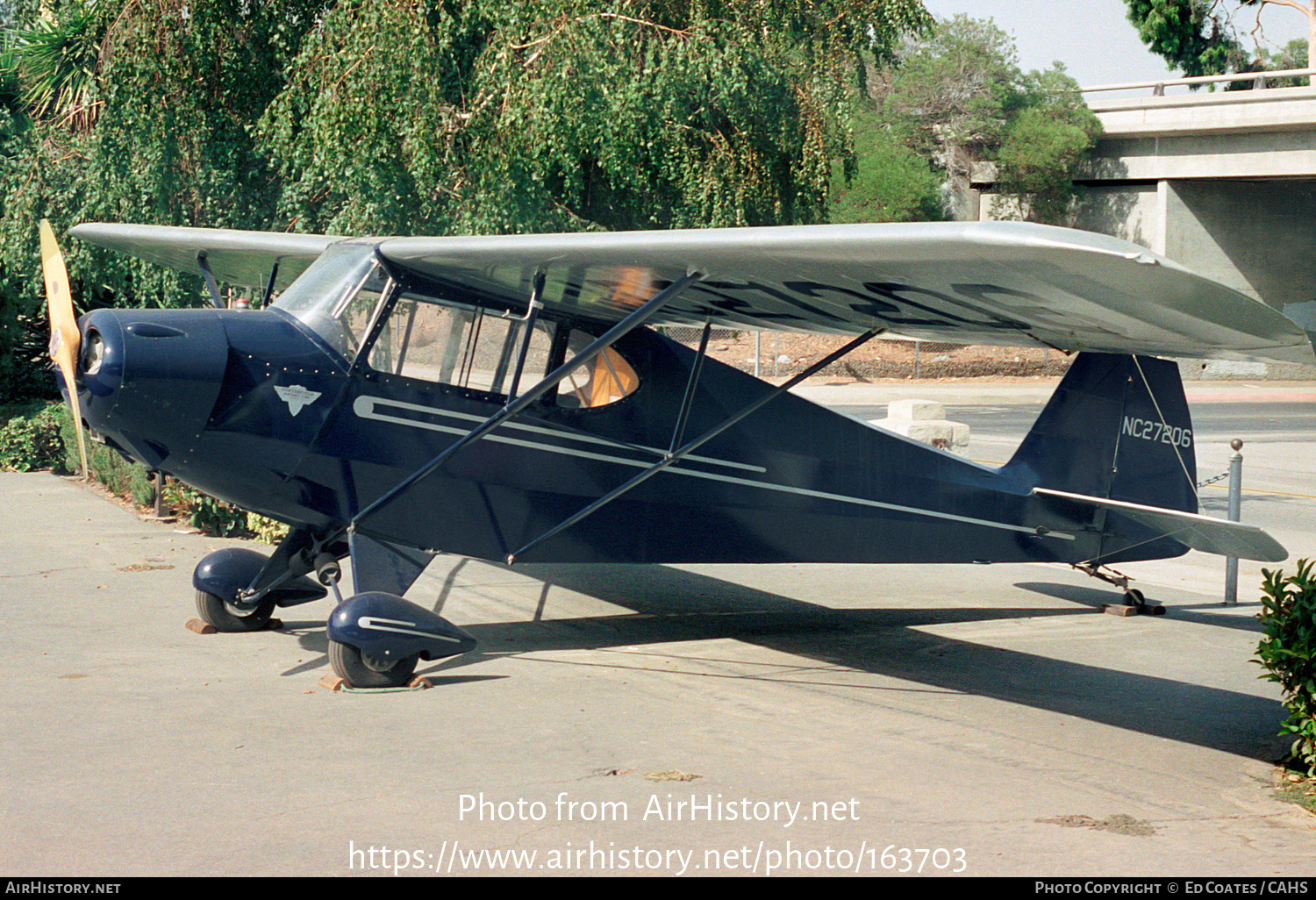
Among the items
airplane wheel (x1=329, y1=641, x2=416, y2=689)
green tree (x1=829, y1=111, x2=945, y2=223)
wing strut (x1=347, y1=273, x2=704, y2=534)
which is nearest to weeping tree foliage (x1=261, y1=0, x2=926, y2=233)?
wing strut (x1=347, y1=273, x2=704, y2=534)

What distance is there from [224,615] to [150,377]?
2.27m

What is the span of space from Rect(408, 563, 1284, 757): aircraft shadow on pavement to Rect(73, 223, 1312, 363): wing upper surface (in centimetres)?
210

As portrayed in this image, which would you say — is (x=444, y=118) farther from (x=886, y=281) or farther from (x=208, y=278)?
(x=886, y=281)

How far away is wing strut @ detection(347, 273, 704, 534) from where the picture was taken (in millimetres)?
6952

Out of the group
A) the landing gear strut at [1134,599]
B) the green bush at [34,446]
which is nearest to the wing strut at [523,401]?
the landing gear strut at [1134,599]

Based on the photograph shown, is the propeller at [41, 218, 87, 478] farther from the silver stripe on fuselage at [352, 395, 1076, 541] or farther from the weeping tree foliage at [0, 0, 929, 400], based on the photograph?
the weeping tree foliage at [0, 0, 929, 400]

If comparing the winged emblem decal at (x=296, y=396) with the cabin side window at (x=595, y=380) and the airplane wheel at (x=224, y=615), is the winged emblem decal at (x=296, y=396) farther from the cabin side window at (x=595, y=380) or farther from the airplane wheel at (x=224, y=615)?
the airplane wheel at (x=224, y=615)

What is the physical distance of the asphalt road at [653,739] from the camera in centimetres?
463

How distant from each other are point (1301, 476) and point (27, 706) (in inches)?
726

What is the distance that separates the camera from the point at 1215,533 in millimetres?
7480

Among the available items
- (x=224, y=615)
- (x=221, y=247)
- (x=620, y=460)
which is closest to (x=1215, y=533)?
(x=620, y=460)

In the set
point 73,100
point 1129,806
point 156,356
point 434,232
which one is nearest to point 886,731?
point 1129,806

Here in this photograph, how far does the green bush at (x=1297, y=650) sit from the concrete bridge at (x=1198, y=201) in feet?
120

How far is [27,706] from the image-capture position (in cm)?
651
